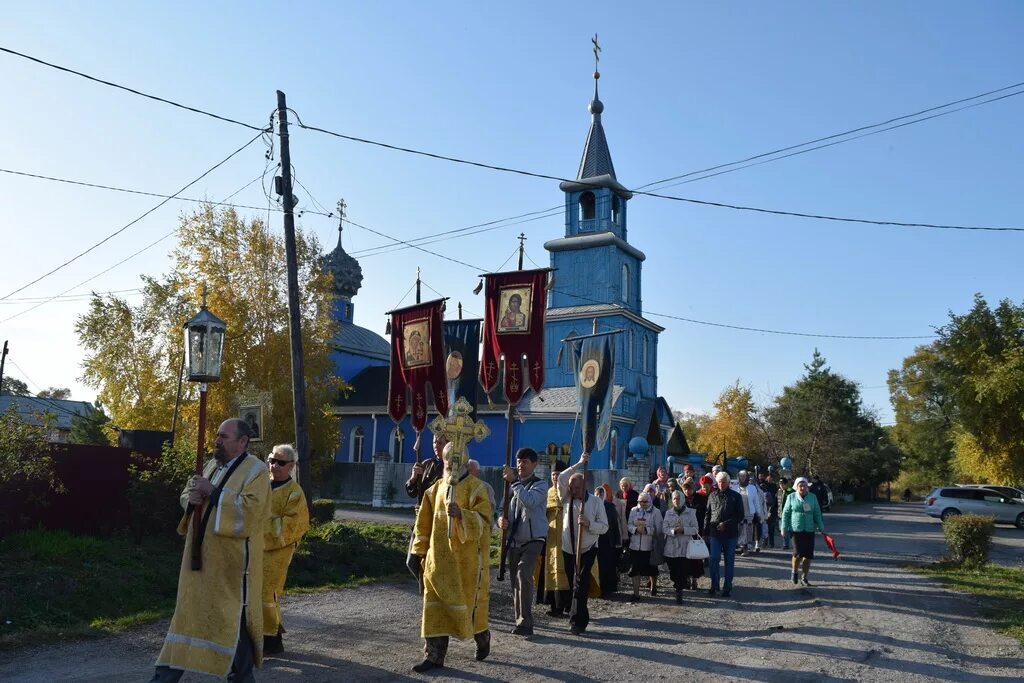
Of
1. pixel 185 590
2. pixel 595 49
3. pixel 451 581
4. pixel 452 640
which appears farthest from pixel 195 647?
pixel 595 49

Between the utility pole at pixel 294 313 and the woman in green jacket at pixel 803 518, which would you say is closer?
the woman in green jacket at pixel 803 518

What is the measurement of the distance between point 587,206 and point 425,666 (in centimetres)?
3646

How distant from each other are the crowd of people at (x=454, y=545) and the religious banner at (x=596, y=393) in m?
0.70

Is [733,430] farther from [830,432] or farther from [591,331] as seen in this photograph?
[591,331]

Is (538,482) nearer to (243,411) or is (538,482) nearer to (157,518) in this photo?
(243,411)

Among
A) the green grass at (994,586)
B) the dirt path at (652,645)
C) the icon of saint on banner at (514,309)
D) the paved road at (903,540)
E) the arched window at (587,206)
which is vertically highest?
the arched window at (587,206)

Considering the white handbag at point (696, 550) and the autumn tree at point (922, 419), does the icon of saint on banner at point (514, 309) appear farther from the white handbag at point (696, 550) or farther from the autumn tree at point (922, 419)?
the autumn tree at point (922, 419)

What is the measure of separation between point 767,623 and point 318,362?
1987 cm

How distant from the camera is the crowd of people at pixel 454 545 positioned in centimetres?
566

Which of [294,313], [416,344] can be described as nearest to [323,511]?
[294,313]

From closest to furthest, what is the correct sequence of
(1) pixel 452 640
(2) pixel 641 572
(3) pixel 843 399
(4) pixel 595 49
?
1. (1) pixel 452 640
2. (2) pixel 641 572
3. (4) pixel 595 49
4. (3) pixel 843 399

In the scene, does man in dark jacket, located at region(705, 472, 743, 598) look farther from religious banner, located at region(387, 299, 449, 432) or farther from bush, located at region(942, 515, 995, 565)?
bush, located at region(942, 515, 995, 565)

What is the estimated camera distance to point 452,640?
880 cm

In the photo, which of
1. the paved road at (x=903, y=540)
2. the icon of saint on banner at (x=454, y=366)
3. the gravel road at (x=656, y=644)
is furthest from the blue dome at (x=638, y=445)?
the gravel road at (x=656, y=644)
